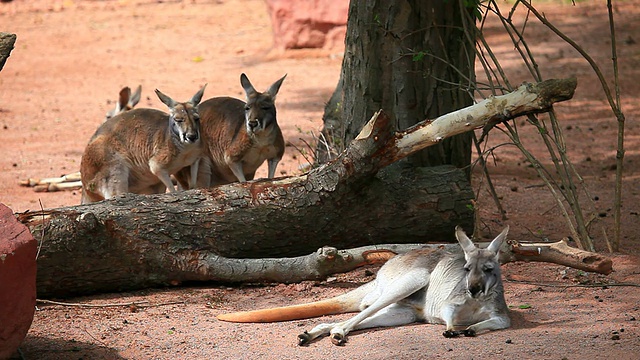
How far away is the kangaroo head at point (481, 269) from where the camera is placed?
187 inches

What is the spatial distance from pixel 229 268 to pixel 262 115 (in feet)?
5.86

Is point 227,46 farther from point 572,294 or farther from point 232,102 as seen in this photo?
point 572,294

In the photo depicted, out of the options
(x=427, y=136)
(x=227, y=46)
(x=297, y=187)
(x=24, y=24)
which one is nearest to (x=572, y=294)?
(x=427, y=136)

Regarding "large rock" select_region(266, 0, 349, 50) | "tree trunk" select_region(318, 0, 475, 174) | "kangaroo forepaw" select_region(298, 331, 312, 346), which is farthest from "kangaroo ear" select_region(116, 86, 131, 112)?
"large rock" select_region(266, 0, 349, 50)

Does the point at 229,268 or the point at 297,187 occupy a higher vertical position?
the point at 297,187

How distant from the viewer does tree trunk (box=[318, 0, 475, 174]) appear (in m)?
6.63

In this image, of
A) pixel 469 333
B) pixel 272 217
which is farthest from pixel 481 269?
pixel 272 217

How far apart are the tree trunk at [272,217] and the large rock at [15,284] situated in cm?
107

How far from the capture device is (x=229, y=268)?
5.88 meters

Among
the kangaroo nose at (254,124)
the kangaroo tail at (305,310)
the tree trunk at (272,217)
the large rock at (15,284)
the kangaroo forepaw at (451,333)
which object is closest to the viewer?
the large rock at (15,284)

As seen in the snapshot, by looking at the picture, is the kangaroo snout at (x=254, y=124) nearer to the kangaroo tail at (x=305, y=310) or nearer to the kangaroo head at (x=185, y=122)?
the kangaroo head at (x=185, y=122)

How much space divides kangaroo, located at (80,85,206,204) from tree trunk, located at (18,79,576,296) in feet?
4.05

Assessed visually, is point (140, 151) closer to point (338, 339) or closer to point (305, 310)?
point (305, 310)

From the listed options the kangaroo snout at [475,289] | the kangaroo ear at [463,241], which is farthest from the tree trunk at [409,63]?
the kangaroo snout at [475,289]
